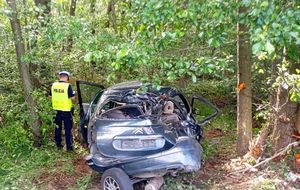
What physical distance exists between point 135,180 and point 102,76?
539cm

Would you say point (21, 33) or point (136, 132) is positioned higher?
point (21, 33)

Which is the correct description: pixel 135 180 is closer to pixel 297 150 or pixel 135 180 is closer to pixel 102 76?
pixel 297 150

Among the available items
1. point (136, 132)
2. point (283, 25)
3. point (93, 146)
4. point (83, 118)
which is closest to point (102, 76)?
point (83, 118)

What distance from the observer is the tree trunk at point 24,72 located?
759 cm

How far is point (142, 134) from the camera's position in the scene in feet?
20.1

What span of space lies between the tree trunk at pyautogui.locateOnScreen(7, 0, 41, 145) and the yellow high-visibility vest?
0.49m

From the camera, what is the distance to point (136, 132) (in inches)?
242

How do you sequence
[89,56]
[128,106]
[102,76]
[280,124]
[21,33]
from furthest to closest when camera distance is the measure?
[102,76] < [21,33] < [280,124] < [128,106] < [89,56]

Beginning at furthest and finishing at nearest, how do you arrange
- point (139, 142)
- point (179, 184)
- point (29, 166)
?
point (29, 166) < point (179, 184) < point (139, 142)

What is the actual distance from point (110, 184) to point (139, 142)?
85 centimetres

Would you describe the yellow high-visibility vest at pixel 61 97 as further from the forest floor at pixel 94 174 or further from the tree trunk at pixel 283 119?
the tree trunk at pixel 283 119

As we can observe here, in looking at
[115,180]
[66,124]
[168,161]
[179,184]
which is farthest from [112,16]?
[168,161]

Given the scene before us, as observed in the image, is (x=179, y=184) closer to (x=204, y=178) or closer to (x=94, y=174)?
(x=204, y=178)

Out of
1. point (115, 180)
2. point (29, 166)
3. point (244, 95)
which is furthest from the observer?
point (29, 166)
